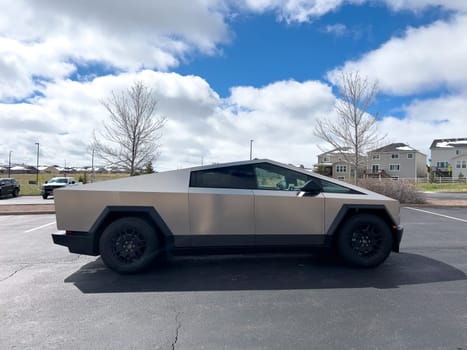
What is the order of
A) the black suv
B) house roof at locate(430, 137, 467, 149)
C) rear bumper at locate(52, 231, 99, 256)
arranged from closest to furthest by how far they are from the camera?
rear bumper at locate(52, 231, 99, 256) → the black suv → house roof at locate(430, 137, 467, 149)

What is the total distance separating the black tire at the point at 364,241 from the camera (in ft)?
13.7

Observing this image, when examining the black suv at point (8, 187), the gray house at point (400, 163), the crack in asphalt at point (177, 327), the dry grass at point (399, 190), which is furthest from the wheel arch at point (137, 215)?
the gray house at point (400, 163)

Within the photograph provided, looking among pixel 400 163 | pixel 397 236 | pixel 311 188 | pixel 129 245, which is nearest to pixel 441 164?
pixel 400 163

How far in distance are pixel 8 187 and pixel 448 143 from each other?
202 feet

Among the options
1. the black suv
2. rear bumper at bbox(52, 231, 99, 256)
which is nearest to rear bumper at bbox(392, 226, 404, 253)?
rear bumper at bbox(52, 231, 99, 256)

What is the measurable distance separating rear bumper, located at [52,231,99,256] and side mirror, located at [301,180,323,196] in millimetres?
2944

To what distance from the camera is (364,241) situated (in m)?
4.24

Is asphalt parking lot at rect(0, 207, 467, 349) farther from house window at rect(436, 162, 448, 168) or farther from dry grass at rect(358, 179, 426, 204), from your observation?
house window at rect(436, 162, 448, 168)

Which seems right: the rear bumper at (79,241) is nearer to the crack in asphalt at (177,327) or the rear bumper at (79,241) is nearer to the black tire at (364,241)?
the crack in asphalt at (177,327)

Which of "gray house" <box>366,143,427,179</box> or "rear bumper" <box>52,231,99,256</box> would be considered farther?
"gray house" <box>366,143,427,179</box>

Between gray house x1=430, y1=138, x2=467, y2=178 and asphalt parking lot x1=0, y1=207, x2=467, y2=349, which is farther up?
gray house x1=430, y1=138, x2=467, y2=178

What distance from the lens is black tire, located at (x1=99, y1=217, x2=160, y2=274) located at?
398 centimetres

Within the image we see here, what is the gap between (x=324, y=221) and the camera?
4.14 m

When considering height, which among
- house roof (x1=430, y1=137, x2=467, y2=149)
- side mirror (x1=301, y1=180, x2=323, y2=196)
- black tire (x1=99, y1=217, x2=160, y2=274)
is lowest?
black tire (x1=99, y1=217, x2=160, y2=274)
